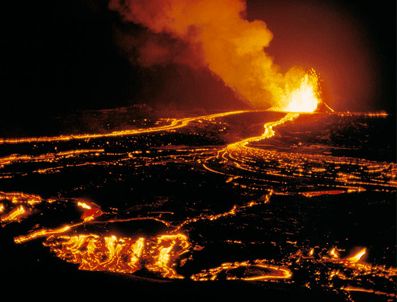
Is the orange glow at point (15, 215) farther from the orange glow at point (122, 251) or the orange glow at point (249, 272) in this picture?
the orange glow at point (249, 272)

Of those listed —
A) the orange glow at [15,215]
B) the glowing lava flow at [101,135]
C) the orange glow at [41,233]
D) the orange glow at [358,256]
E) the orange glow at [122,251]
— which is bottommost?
the orange glow at [358,256]

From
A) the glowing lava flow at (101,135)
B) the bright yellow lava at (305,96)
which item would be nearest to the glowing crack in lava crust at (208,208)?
the glowing lava flow at (101,135)

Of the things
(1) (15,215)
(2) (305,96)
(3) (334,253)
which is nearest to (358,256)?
(3) (334,253)

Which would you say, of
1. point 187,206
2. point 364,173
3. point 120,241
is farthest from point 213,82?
point 120,241

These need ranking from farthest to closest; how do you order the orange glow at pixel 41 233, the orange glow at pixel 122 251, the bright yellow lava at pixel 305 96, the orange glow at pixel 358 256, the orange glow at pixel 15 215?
the bright yellow lava at pixel 305 96, the orange glow at pixel 15 215, the orange glow at pixel 41 233, the orange glow at pixel 358 256, the orange glow at pixel 122 251

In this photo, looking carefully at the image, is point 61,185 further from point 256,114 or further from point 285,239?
point 256,114

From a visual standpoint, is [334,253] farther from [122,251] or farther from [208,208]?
[122,251]

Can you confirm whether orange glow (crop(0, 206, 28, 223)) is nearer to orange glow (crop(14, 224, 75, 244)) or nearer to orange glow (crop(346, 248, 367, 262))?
orange glow (crop(14, 224, 75, 244))

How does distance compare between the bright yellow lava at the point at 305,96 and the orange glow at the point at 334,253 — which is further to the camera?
the bright yellow lava at the point at 305,96
